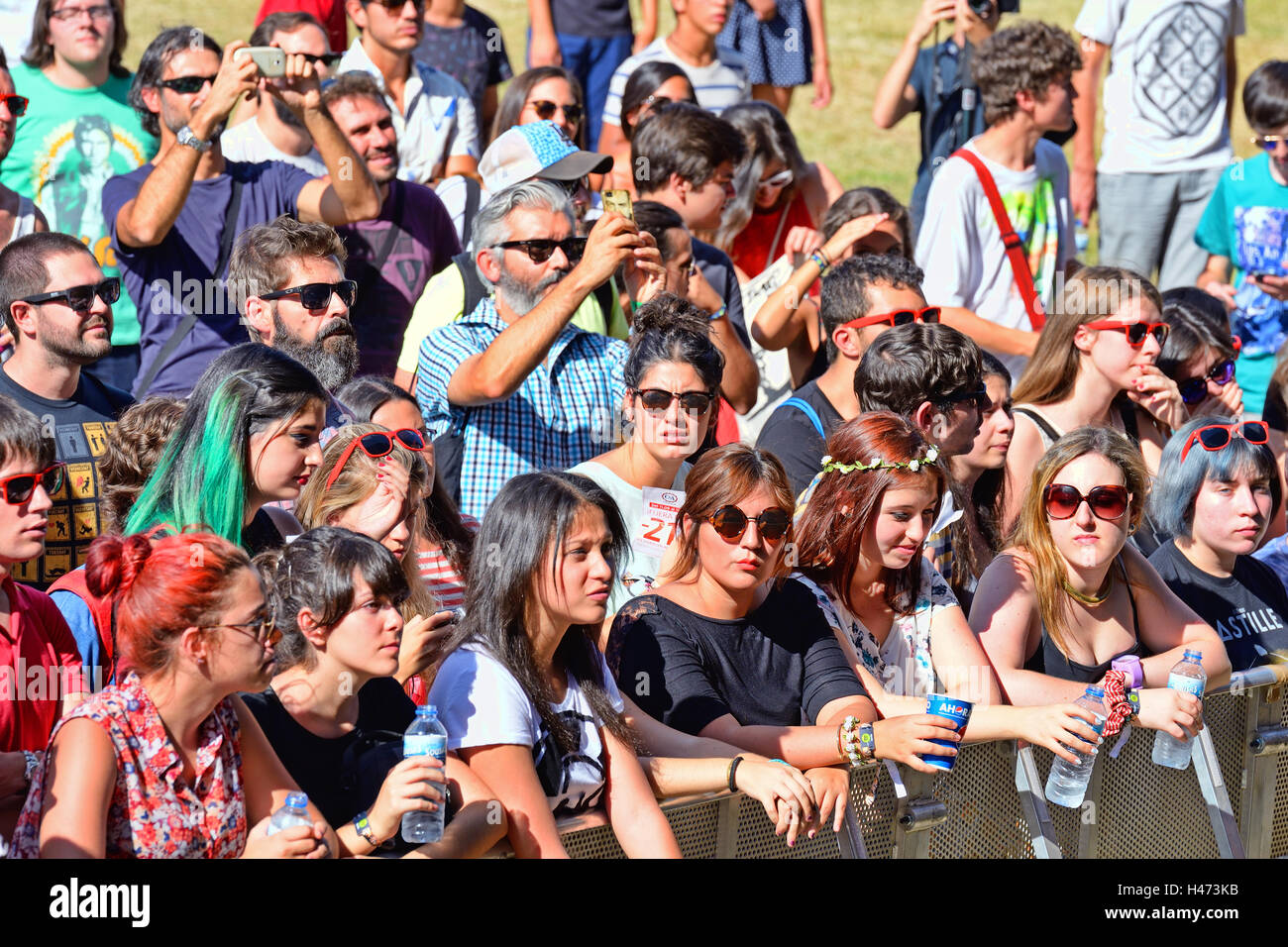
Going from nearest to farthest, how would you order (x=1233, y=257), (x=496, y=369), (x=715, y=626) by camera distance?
1. (x=715, y=626)
2. (x=496, y=369)
3. (x=1233, y=257)

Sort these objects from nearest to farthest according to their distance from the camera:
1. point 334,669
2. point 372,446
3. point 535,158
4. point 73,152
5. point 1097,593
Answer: point 334,669 → point 372,446 → point 1097,593 → point 535,158 → point 73,152

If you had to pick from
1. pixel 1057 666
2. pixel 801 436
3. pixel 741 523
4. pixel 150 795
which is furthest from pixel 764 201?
pixel 150 795

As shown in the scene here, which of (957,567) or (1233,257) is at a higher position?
(1233,257)

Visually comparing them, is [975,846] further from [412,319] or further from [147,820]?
[412,319]

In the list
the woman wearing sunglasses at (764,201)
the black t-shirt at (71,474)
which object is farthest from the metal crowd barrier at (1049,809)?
the woman wearing sunglasses at (764,201)

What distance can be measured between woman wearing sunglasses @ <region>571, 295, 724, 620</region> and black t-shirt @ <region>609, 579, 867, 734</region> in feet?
1.61

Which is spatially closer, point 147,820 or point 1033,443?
point 147,820

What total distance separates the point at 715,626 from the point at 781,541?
275 millimetres

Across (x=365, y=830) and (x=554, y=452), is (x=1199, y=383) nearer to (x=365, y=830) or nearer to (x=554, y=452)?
(x=554, y=452)

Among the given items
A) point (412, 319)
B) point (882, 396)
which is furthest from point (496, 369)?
point (882, 396)

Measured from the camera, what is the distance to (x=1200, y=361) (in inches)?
247

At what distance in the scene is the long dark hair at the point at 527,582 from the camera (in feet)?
11.6

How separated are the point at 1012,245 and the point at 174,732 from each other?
4.80 m
